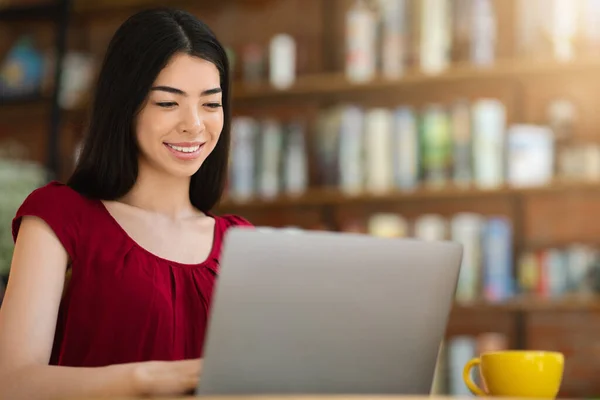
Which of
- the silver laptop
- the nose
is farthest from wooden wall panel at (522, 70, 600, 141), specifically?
the silver laptop

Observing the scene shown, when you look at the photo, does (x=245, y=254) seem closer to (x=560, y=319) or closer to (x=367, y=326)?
(x=367, y=326)

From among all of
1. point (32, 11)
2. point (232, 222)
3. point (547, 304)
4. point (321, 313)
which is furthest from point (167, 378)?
point (32, 11)

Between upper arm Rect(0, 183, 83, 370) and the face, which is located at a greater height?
the face

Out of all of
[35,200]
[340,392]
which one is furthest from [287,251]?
[35,200]

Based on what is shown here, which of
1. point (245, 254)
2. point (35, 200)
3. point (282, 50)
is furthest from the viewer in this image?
point (282, 50)

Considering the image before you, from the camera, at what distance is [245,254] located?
38.6 inches

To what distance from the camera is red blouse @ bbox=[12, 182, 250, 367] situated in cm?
152

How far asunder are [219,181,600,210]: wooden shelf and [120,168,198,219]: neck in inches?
64.9

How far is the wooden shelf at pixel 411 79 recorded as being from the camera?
3.17m

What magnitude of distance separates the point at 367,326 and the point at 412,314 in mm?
66

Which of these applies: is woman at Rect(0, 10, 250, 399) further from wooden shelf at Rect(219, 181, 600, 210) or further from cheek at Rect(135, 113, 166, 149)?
wooden shelf at Rect(219, 181, 600, 210)

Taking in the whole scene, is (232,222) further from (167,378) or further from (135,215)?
(167,378)

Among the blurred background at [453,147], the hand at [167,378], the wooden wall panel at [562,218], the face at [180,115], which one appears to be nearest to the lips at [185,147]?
the face at [180,115]

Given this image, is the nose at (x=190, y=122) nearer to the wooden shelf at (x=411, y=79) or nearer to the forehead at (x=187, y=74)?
the forehead at (x=187, y=74)
